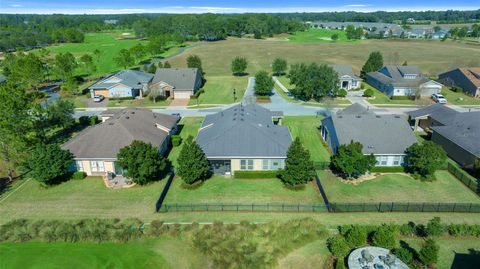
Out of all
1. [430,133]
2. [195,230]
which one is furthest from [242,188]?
[430,133]

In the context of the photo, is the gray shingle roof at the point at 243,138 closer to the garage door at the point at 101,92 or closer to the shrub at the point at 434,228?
the shrub at the point at 434,228

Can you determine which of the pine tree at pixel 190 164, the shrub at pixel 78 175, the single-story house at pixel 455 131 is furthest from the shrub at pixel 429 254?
the shrub at pixel 78 175

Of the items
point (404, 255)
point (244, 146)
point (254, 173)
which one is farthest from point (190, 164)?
point (404, 255)

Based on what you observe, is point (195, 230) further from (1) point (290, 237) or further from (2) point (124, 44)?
(2) point (124, 44)

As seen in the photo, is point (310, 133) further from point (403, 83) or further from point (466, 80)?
point (466, 80)

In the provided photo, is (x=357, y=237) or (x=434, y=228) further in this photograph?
(x=434, y=228)

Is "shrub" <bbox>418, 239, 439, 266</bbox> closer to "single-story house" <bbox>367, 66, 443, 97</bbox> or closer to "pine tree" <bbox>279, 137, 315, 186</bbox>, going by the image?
"pine tree" <bbox>279, 137, 315, 186</bbox>

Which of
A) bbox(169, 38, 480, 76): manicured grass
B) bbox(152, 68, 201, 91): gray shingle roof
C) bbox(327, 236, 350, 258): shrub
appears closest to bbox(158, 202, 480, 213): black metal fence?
bbox(327, 236, 350, 258): shrub
